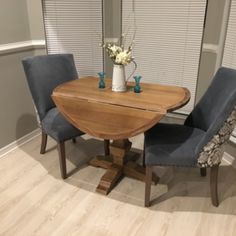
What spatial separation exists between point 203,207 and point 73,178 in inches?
43.6

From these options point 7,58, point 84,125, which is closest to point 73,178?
point 84,125

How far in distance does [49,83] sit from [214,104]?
1.49 m

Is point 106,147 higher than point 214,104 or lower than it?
lower

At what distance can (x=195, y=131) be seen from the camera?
6.72 ft

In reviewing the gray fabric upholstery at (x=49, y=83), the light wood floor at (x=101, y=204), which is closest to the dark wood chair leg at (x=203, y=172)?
the light wood floor at (x=101, y=204)

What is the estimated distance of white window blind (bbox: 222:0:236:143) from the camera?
89.2 inches

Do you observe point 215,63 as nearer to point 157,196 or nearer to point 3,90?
point 157,196

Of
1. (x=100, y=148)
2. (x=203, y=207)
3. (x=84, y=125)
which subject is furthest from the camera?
(x=100, y=148)

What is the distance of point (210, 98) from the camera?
2068mm

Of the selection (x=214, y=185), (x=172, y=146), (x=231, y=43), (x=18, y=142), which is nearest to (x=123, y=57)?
(x=172, y=146)

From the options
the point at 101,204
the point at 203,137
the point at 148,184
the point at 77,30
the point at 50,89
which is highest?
the point at 77,30

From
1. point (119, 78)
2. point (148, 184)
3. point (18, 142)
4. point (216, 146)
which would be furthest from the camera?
point (18, 142)

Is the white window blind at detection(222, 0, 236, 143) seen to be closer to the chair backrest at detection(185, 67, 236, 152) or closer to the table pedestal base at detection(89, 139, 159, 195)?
the chair backrest at detection(185, 67, 236, 152)

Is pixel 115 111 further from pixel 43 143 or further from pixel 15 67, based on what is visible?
pixel 15 67
